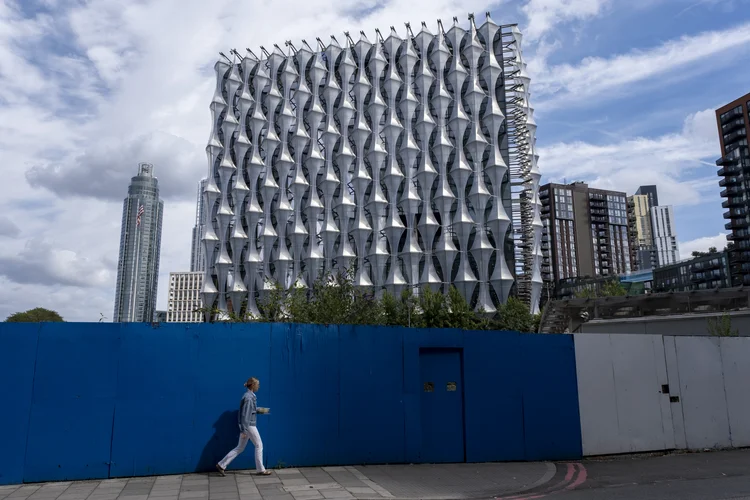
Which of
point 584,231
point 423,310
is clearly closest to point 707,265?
point 584,231

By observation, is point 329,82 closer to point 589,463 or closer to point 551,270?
point 589,463

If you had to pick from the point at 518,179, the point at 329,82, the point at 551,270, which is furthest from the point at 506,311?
the point at 551,270

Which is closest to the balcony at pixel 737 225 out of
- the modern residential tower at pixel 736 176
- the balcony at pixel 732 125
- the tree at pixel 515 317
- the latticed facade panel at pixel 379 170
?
the modern residential tower at pixel 736 176

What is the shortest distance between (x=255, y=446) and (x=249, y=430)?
443mm

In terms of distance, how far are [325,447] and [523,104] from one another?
6966cm

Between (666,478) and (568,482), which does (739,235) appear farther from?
(568,482)

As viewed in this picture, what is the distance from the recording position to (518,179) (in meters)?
73.6

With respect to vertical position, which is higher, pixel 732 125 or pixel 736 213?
pixel 732 125

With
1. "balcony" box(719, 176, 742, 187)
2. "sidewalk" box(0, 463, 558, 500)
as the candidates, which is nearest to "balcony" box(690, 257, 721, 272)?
"balcony" box(719, 176, 742, 187)

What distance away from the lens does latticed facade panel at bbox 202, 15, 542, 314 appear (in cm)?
7138

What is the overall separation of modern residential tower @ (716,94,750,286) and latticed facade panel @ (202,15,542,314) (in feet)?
216

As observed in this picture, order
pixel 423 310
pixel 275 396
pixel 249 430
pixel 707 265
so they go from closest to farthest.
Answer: pixel 249 430
pixel 275 396
pixel 423 310
pixel 707 265

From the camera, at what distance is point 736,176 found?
11838 centimetres

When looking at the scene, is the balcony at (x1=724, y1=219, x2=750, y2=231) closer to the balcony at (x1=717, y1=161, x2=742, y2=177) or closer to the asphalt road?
the balcony at (x1=717, y1=161, x2=742, y2=177)
